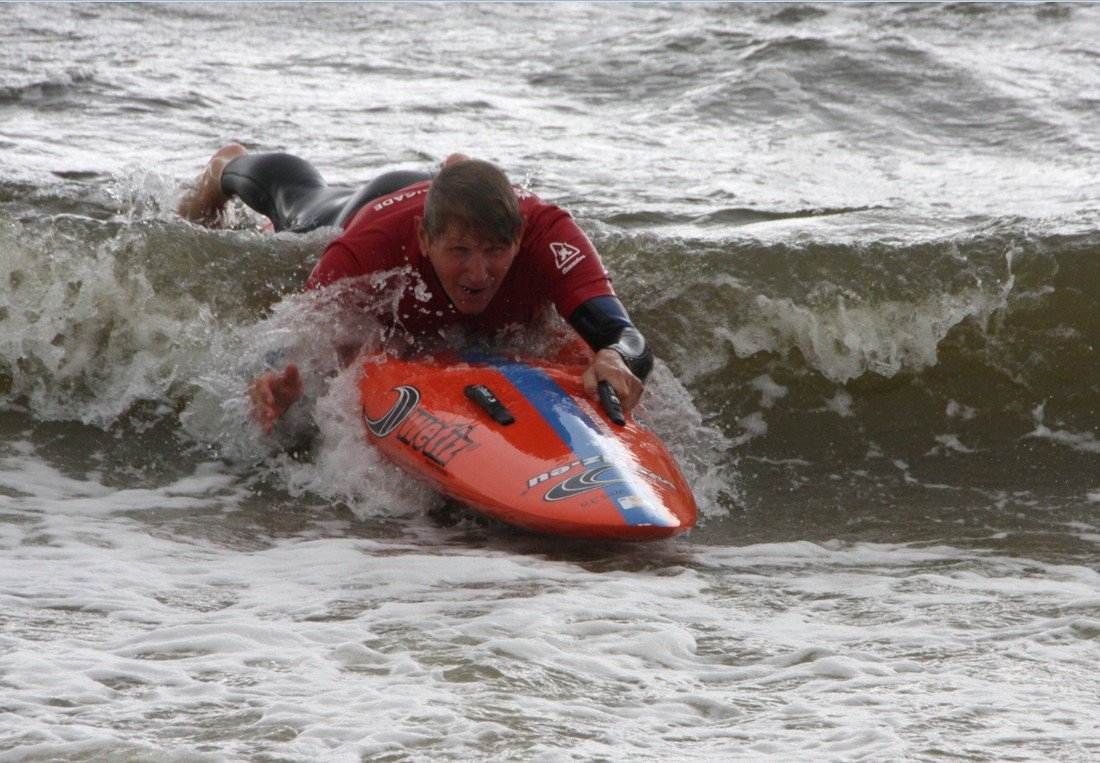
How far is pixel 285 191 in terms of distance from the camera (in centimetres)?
634

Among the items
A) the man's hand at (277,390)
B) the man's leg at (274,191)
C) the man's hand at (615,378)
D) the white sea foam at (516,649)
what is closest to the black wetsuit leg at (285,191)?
the man's leg at (274,191)

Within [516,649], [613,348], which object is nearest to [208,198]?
[613,348]

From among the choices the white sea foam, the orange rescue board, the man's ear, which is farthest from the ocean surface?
the man's ear

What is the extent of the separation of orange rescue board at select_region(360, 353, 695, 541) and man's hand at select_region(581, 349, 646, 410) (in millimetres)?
54

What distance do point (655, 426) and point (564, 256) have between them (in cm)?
79

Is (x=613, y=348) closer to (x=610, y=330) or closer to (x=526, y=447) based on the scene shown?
(x=610, y=330)

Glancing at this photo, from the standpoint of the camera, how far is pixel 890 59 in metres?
12.0

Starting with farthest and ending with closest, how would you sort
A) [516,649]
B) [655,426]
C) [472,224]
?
[655,426] < [472,224] < [516,649]

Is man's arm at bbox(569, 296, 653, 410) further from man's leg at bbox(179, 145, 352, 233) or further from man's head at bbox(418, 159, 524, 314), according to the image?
man's leg at bbox(179, 145, 352, 233)

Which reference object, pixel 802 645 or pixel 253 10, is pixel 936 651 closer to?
pixel 802 645

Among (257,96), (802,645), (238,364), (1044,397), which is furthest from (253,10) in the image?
(802,645)

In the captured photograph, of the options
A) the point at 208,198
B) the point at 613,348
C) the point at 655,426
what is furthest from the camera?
the point at 208,198

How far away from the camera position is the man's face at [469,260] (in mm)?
4398

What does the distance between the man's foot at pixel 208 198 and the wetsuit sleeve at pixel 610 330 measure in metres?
2.81
